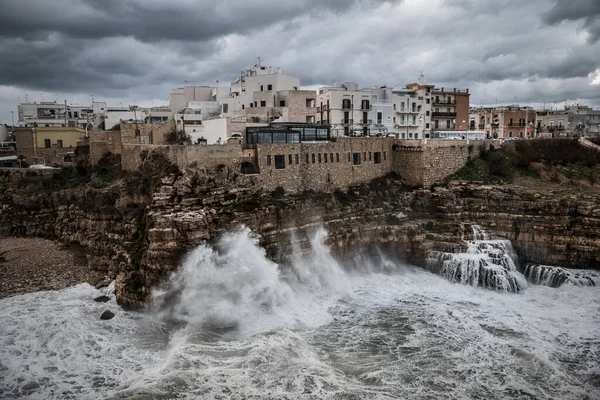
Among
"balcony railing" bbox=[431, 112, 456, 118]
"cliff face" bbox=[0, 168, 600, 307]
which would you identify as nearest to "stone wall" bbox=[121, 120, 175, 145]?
"cliff face" bbox=[0, 168, 600, 307]

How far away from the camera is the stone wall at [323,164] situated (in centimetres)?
3184

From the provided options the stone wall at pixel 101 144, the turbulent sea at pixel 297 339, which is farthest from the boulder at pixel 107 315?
the stone wall at pixel 101 144

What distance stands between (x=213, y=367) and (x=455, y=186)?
25422 mm

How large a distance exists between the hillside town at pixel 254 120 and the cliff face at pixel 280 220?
15.4ft

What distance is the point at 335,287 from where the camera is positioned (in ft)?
98.0

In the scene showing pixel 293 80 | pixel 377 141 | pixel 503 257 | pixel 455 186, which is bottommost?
pixel 503 257

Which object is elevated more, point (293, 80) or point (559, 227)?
point (293, 80)

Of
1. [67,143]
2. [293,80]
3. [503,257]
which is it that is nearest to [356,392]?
[503,257]

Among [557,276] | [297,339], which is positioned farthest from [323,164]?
[557,276]

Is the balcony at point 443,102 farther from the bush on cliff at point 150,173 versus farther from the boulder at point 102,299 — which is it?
the boulder at point 102,299

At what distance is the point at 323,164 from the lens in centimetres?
3506

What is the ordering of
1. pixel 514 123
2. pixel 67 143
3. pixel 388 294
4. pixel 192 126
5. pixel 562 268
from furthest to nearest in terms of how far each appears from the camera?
pixel 514 123, pixel 67 143, pixel 192 126, pixel 562 268, pixel 388 294

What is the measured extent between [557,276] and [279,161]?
1974 cm

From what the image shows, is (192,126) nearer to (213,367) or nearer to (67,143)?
(67,143)
